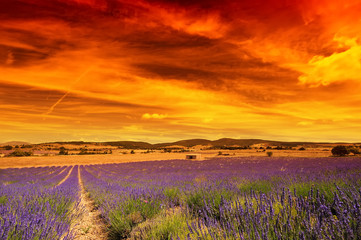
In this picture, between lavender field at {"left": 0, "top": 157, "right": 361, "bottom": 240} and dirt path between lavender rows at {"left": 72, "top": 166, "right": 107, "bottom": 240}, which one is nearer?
lavender field at {"left": 0, "top": 157, "right": 361, "bottom": 240}

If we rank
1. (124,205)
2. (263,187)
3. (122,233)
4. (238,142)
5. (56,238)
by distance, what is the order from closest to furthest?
(56,238), (122,233), (124,205), (263,187), (238,142)

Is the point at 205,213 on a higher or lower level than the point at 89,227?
higher

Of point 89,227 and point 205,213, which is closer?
point 205,213

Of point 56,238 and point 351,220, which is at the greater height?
point 351,220

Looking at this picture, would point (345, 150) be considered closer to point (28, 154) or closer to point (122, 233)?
Answer: point (122, 233)

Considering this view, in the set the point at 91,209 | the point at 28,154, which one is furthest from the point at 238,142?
the point at 91,209

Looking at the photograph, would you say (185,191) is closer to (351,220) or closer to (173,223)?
(173,223)

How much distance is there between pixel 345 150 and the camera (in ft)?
117

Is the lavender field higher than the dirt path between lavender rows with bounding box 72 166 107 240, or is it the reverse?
the lavender field

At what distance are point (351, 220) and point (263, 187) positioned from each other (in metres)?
3.78

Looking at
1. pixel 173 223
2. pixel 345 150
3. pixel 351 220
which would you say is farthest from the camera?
pixel 345 150

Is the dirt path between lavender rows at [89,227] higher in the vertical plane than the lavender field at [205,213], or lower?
lower

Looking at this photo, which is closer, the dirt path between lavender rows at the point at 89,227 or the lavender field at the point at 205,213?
the lavender field at the point at 205,213

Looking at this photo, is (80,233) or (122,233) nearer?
(122,233)
